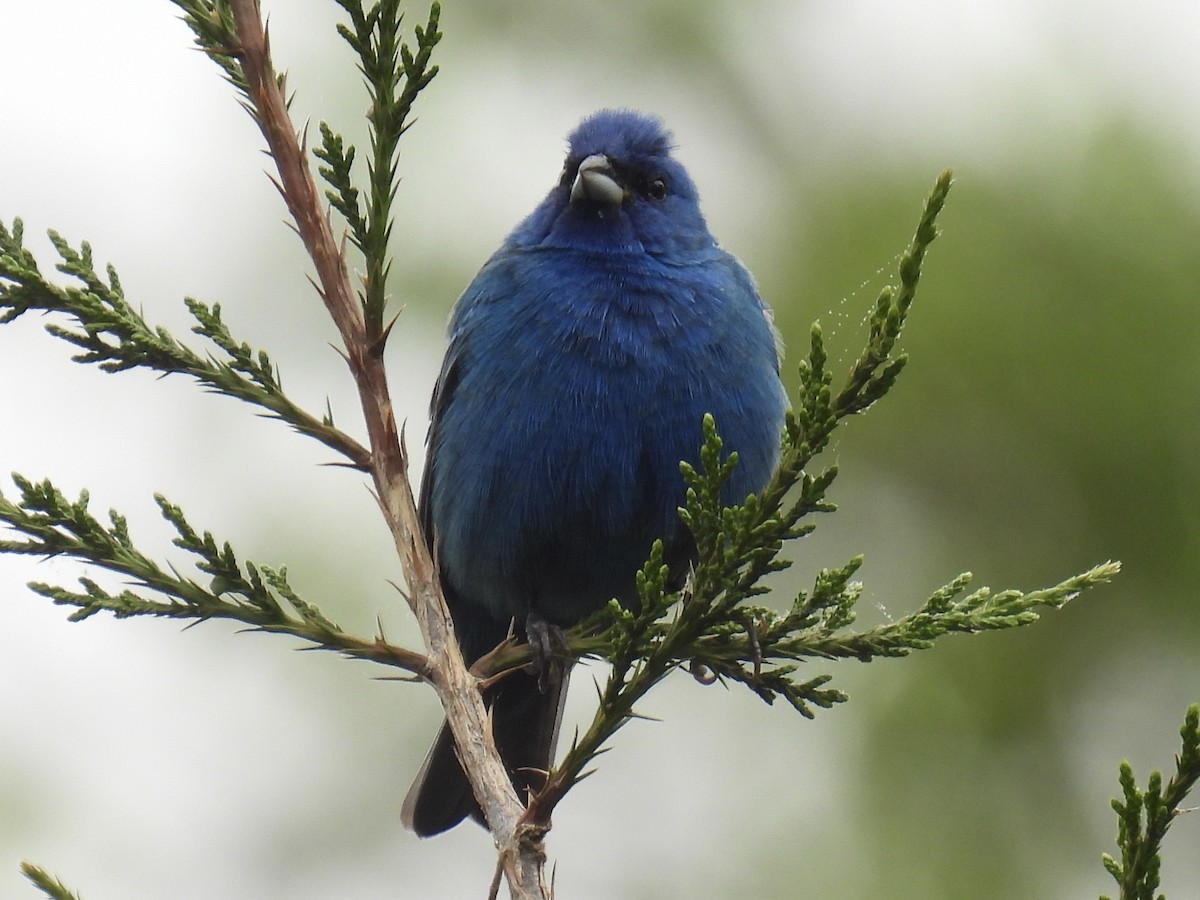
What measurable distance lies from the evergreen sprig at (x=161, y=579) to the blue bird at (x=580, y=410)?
3.61 ft

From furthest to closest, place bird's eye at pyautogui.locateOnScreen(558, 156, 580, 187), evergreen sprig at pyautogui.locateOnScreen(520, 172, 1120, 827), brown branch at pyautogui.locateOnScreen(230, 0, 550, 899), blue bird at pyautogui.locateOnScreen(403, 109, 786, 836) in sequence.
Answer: bird's eye at pyautogui.locateOnScreen(558, 156, 580, 187), blue bird at pyautogui.locateOnScreen(403, 109, 786, 836), brown branch at pyautogui.locateOnScreen(230, 0, 550, 899), evergreen sprig at pyautogui.locateOnScreen(520, 172, 1120, 827)

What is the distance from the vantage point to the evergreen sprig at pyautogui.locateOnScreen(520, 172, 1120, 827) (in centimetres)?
255

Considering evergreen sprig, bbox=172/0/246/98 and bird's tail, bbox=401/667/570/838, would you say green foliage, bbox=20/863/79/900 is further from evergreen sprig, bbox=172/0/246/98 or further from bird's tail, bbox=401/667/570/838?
bird's tail, bbox=401/667/570/838

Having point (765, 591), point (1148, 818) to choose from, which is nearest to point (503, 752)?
point (765, 591)

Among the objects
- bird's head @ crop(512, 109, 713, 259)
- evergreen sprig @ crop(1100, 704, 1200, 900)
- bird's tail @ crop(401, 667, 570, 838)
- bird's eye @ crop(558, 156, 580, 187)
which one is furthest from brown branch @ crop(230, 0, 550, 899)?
bird's eye @ crop(558, 156, 580, 187)

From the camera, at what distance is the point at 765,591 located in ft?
9.09

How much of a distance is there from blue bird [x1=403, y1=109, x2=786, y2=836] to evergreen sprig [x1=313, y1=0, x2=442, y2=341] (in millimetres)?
1385

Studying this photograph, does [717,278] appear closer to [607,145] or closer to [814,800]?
[607,145]

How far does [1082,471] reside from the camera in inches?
241

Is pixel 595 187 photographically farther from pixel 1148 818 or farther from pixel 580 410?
pixel 1148 818

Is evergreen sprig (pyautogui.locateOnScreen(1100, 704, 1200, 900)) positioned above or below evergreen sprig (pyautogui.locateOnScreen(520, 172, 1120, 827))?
below

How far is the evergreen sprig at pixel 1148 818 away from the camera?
2279 mm

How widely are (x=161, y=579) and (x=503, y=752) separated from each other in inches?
99.1

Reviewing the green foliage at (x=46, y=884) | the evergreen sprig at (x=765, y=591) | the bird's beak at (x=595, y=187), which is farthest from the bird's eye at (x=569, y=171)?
the green foliage at (x=46, y=884)
